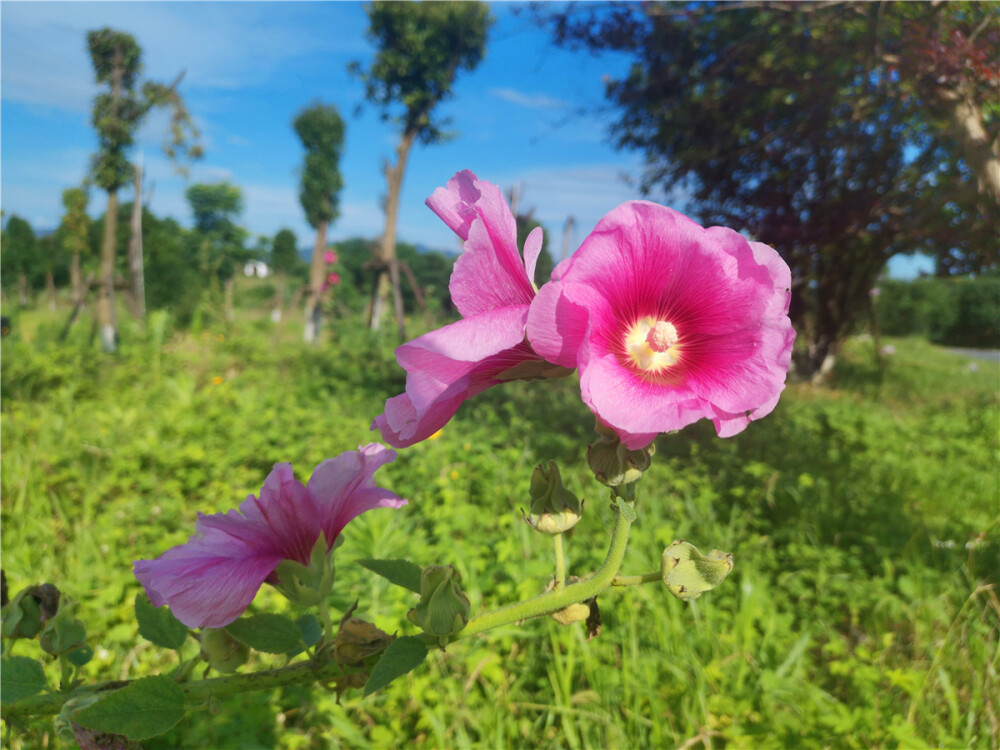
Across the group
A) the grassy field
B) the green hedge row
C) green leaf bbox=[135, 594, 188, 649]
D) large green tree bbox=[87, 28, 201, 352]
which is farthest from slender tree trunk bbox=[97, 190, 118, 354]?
the green hedge row

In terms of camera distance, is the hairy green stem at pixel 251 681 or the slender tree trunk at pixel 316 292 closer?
the hairy green stem at pixel 251 681

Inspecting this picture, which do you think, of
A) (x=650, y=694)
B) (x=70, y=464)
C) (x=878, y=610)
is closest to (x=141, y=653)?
(x=650, y=694)

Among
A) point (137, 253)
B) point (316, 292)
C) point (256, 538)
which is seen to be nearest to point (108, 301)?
point (137, 253)

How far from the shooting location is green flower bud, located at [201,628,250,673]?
60 cm

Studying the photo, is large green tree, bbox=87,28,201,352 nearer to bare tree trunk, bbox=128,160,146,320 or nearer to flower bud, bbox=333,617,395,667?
bare tree trunk, bbox=128,160,146,320

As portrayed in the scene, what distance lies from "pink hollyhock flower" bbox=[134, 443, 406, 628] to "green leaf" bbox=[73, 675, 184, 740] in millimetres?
79

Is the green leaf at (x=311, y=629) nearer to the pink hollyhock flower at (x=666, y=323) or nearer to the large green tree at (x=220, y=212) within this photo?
the pink hollyhock flower at (x=666, y=323)

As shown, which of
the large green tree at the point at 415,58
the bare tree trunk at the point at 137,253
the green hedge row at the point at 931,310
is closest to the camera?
the bare tree trunk at the point at 137,253

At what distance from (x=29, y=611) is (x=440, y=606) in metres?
0.57

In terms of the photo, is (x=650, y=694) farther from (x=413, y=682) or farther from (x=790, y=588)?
(x=790, y=588)

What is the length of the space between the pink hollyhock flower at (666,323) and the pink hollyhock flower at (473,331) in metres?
0.04

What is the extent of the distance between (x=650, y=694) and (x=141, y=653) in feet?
5.48

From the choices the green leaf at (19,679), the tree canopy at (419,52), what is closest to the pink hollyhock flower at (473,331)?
the green leaf at (19,679)

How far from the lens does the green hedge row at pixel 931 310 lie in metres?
18.0
